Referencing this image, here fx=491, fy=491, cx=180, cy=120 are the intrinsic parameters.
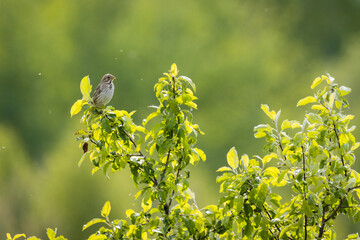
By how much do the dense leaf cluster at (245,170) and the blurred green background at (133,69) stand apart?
9108 millimetres

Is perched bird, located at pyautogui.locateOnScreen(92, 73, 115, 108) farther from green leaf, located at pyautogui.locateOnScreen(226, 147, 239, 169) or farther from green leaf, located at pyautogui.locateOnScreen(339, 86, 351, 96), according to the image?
green leaf, located at pyautogui.locateOnScreen(339, 86, 351, 96)

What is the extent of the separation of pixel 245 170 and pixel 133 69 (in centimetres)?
1234

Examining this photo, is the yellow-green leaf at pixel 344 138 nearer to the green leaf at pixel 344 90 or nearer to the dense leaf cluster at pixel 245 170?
the dense leaf cluster at pixel 245 170

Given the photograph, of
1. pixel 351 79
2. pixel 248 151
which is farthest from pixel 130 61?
pixel 351 79

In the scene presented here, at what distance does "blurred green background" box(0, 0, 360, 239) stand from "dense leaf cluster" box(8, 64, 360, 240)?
9.11 meters

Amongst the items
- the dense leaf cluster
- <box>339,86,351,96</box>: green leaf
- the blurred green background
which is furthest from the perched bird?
the blurred green background

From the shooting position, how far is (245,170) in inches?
86.2

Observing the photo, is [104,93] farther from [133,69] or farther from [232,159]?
[133,69]

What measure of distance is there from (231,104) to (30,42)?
23.3 feet

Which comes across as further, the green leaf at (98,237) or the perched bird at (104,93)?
the perched bird at (104,93)

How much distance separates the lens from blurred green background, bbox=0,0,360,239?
507 inches

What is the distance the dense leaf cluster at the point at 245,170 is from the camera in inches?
83.9

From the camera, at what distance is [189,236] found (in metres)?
2.32

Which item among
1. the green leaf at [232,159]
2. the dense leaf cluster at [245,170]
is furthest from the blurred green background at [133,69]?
the green leaf at [232,159]
